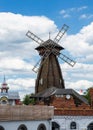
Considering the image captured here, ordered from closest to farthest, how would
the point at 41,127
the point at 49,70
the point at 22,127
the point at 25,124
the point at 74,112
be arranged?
the point at 22,127, the point at 25,124, the point at 41,127, the point at 74,112, the point at 49,70

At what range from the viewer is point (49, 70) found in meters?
61.1

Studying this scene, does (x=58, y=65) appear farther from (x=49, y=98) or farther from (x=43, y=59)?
(x=49, y=98)

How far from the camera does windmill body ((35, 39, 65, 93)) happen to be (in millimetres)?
60594

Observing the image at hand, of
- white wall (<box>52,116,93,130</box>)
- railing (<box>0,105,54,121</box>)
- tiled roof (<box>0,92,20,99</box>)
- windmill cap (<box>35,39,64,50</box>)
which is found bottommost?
white wall (<box>52,116,93,130</box>)

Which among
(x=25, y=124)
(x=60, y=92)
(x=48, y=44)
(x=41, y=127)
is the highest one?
(x=48, y=44)

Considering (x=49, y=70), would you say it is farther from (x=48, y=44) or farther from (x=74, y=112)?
(x=74, y=112)

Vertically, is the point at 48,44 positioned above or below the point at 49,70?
above

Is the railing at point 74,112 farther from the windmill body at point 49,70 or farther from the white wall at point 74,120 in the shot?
the windmill body at point 49,70

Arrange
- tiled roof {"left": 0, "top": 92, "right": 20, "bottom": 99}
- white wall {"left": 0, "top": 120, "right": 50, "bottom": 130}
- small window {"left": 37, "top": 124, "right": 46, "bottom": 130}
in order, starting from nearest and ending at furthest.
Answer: white wall {"left": 0, "top": 120, "right": 50, "bottom": 130}, small window {"left": 37, "top": 124, "right": 46, "bottom": 130}, tiled roof {"left": 0, "top": 92, "right": 20, "bottom": 99}

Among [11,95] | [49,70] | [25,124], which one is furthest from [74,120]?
[11,95]

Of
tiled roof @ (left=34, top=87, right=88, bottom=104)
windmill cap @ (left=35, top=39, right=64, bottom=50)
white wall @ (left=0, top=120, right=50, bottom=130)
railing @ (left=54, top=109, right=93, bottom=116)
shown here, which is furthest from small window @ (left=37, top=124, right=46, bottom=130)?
windmill cap @ (left=35, top=39, right=64, bottom=50)

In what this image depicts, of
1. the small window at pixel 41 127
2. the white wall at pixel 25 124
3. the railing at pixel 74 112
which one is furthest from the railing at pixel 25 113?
the railing at pixel 74 112

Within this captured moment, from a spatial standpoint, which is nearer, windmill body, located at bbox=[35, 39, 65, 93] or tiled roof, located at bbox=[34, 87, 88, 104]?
tiled roof, located at bbox=[34, 87, 88, 104]

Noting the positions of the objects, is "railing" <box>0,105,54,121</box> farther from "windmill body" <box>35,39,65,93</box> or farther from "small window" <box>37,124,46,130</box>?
"windmill body" <box>35,39,65,93</box>
